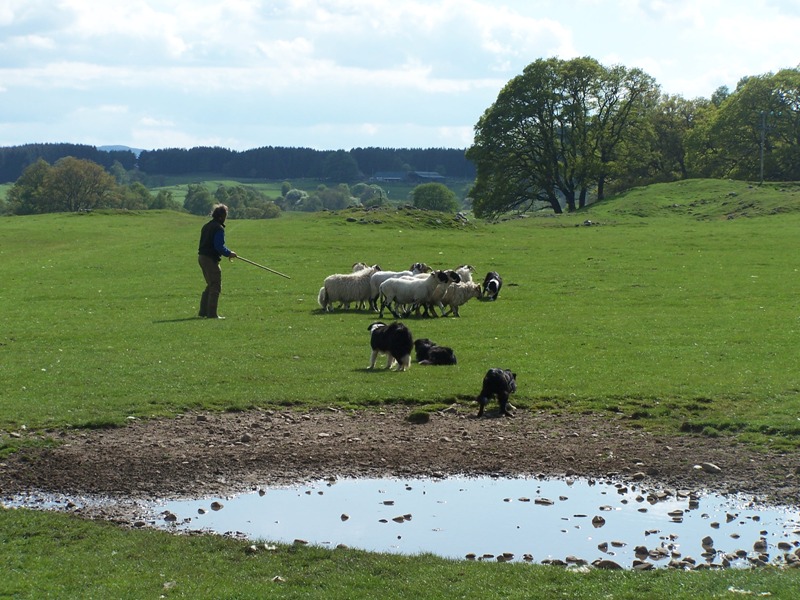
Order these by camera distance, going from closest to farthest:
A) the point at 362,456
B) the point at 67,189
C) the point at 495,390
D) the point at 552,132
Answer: the point at 362,456 < the point at 495,390 < the point at 552,132 < the point at 67,189

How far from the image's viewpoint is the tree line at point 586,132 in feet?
275

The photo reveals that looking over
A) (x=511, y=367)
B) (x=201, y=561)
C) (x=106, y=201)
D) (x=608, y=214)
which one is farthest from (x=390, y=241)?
(x=106, y=201)

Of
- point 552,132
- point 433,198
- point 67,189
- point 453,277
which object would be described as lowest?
point 453,277

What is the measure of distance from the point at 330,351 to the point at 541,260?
23.8 m

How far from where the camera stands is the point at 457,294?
92.2ft

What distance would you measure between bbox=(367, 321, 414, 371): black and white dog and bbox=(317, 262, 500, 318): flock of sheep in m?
7.97

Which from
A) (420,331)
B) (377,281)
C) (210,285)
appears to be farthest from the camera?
(377,281)

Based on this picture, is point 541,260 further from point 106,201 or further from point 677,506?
point 106,201

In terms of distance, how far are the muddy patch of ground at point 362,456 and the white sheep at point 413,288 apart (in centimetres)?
1177

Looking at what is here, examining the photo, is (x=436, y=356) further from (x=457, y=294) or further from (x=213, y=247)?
(x=213, y=247)

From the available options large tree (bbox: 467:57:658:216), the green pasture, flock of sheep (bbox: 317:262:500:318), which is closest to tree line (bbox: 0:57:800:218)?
large tree (bbox: 467:57:658:216)

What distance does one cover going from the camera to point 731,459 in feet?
42.3

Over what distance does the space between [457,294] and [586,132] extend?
61499 millimetres

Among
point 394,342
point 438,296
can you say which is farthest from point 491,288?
point 394,342
